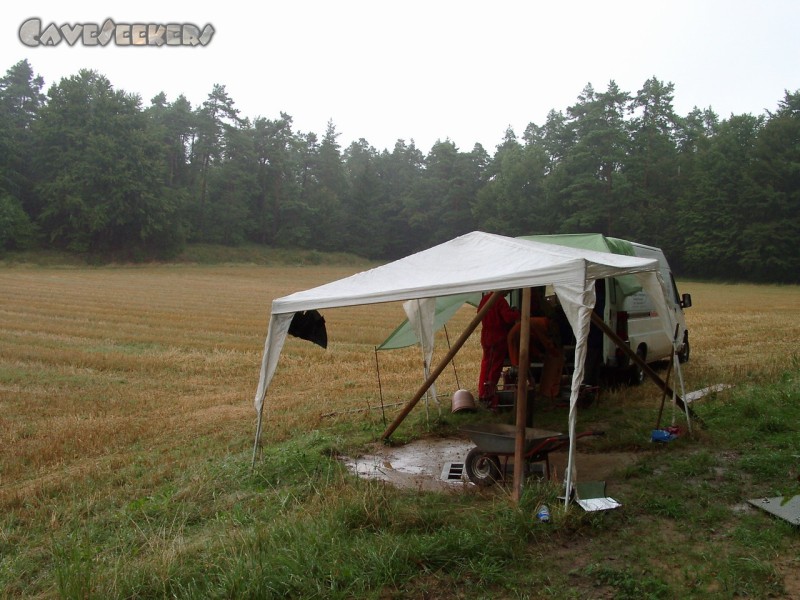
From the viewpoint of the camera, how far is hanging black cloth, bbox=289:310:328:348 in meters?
7.58

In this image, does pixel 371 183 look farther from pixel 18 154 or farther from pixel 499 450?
pixel 499 450

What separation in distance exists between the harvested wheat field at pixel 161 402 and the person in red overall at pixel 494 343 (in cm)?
94

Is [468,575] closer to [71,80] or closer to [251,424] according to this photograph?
[251,424]

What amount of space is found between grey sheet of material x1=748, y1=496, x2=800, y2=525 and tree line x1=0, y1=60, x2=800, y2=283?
2161 inches

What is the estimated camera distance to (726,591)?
3.82 meters

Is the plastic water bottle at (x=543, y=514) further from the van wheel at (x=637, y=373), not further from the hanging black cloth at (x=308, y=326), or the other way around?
the van wheel at (x=637, y=373)

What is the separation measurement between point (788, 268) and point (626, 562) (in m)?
56.5

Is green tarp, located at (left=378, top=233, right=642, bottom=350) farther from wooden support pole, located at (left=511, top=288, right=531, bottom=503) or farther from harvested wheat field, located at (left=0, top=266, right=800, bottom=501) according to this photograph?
wooden support pole, located at (left=511, top=288, right=531, bottom=503)

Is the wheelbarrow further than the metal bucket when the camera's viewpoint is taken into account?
No

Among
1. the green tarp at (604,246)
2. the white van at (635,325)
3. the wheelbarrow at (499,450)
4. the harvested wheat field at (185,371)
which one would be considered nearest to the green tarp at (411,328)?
the harvested wheat field at (185,371)

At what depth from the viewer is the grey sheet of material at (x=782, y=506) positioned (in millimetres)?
4717

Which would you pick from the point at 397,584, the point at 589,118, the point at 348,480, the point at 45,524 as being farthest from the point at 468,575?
the point at 589,118

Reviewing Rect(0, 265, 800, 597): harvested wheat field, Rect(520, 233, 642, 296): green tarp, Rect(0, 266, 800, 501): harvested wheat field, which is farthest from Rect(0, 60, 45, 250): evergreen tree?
Rect(520, 233, 642, 296): green tarp

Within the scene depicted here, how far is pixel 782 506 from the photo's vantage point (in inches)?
194
